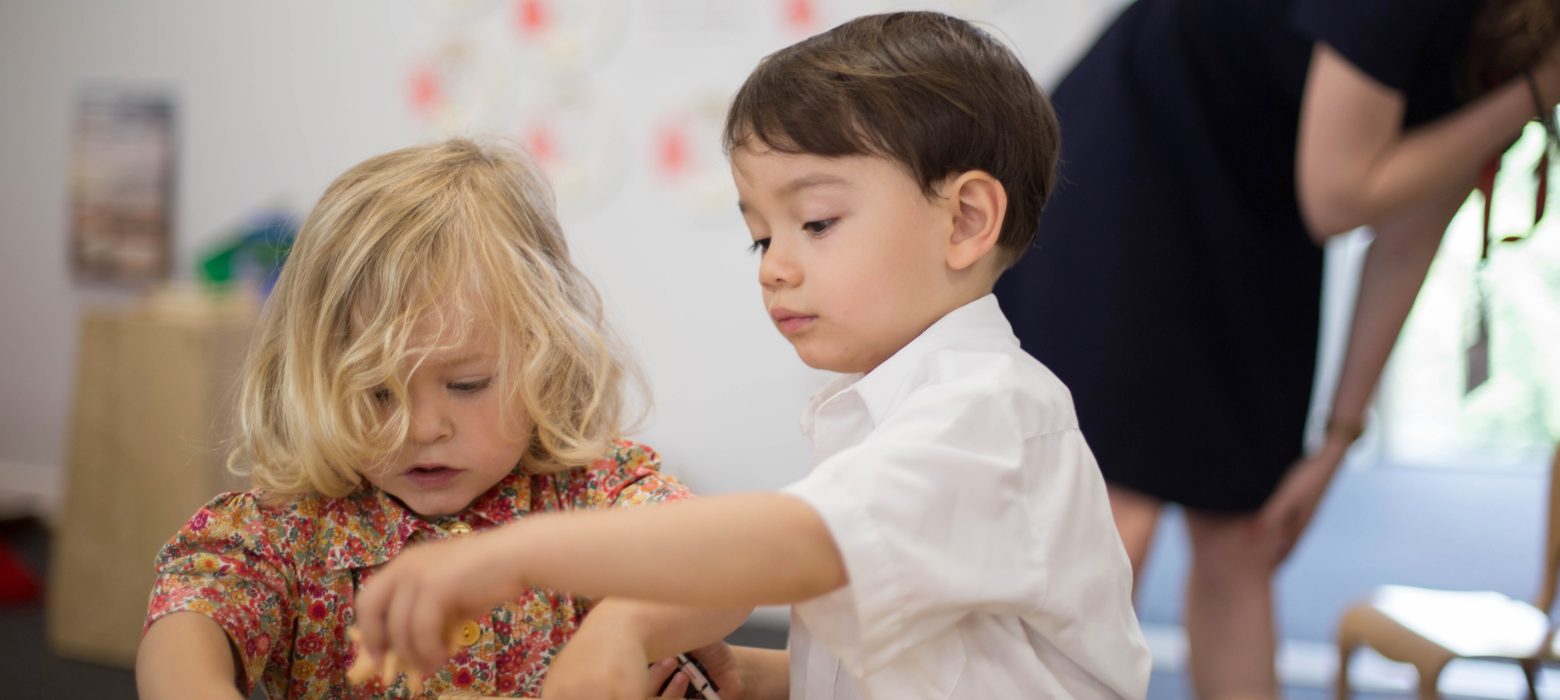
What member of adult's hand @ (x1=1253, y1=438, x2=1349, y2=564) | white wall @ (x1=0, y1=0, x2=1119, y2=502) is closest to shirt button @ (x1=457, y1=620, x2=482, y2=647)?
adult's hand @ (x1=1253, y1=438, x2=1349, y2=564)

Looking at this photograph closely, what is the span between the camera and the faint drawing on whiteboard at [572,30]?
11.0 ft

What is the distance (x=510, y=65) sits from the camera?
3445 millimetres

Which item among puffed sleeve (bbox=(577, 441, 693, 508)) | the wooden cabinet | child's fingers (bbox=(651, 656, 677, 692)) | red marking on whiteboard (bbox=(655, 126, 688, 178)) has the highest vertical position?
puffed sleeve (bbox=(577, 441, 693, 508))

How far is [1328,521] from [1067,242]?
3137 mm

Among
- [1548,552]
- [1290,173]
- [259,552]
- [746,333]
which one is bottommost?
[746,333]

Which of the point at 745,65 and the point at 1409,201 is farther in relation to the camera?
Answer: the point at 745,65

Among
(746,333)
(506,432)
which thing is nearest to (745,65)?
(746,333)

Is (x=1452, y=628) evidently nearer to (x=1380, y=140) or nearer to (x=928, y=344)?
(x=1380, y=140)

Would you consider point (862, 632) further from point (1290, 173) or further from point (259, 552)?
point (1290, 173)

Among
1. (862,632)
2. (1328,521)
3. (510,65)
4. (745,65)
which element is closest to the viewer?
(862,632)

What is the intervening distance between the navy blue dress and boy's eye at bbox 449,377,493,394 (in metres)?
0.75

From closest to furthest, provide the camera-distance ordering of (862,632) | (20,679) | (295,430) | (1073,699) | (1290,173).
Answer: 1. (862,632)
2. (1073,699)
3. (295,430)
4. (1290,173)
5. (20,679)

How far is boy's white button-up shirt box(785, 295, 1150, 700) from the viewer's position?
688mm

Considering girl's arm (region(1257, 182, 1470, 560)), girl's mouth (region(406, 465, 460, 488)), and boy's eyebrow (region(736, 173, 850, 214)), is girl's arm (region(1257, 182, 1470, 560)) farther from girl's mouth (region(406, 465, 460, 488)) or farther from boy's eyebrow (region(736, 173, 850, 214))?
girl's mouth (region(406, 465, 460, 488))
